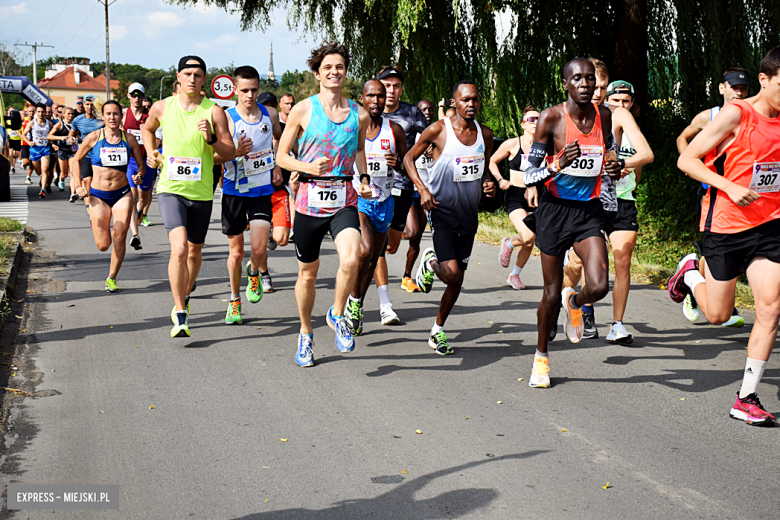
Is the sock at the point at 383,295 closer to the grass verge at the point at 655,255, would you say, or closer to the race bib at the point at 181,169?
the race bib at the point at 181,169

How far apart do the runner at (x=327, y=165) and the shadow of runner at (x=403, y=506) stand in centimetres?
224

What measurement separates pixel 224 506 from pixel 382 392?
1831 millimetres

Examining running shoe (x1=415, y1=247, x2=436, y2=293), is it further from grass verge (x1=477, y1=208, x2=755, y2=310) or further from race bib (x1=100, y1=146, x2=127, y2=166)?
race bib (x1=100, y1=146, x2=127, y2=166)

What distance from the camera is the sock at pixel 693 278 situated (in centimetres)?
588

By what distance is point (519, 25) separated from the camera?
13.0 meters

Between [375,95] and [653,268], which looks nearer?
[375,95]

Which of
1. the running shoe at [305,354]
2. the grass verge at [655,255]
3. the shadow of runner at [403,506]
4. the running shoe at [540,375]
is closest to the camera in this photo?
the shadow of runner at [403,506]

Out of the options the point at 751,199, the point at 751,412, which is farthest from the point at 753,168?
the point at 751,412

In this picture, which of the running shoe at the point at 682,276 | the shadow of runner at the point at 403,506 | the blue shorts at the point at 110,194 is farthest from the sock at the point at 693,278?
the blue shorts at the point at 110,194

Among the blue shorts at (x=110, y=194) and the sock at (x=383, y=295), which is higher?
the blue shorts at (x=110, y=194)

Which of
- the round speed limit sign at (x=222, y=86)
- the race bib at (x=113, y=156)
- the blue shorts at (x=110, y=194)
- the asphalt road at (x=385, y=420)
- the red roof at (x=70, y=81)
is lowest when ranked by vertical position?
the asphalt road at (x=385, y=420)

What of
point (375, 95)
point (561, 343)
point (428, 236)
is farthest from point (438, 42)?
point (561, 343)

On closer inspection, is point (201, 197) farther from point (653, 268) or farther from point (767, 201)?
point (653, 268)

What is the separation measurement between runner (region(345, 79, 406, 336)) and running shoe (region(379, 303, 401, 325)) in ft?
1.41
